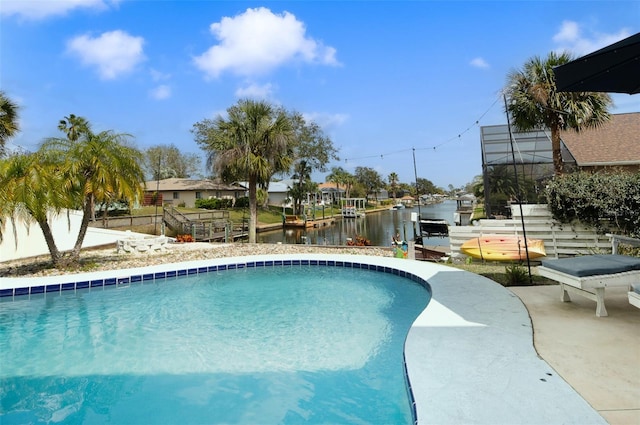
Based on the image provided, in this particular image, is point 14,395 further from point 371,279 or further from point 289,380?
point 371,279

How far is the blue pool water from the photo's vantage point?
325 centimetres

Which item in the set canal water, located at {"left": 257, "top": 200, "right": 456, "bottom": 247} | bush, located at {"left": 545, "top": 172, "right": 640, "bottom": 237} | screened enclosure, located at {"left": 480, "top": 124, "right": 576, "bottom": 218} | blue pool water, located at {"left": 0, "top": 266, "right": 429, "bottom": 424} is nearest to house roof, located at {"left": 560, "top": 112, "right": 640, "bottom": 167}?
screened enclosure, located at {"left": 480, "top": 124, "right": 576, "bottom": 218}

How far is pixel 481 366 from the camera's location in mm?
2994

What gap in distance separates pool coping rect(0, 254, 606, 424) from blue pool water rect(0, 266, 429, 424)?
0.34 metres

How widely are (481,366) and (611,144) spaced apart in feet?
Answer: 57.0

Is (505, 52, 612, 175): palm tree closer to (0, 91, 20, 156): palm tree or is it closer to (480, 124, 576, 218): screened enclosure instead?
(480, 124, 576, 218): screened enclosure

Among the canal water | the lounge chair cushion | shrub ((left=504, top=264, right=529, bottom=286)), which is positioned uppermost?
the lounge chair cushion

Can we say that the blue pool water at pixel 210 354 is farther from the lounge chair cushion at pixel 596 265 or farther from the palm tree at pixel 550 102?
the palm tree at pixel 550 102

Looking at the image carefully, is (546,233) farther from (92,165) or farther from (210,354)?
(92,165)

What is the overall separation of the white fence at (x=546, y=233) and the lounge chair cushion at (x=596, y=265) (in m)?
4.95

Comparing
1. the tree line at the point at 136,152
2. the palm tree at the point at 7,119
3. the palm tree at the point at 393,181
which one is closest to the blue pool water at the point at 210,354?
the tree line at the point at 136,152

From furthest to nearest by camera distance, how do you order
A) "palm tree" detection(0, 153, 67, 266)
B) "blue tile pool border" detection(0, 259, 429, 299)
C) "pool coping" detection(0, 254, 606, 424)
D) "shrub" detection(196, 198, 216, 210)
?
"shrub" detection(196, 198, 216, 210)
"palm tree" detection(0, 153, 67, 266)
"blue tile pool border" detection(0, 259, 429, 299)
"pool coping" detection(0, 254, 606, 424)

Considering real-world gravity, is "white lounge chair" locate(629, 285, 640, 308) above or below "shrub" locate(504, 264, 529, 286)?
above

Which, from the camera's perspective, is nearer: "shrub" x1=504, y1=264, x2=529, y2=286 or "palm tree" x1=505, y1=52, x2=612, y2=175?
"shrub" x1=504, y1=264, x2=529, y2=286
